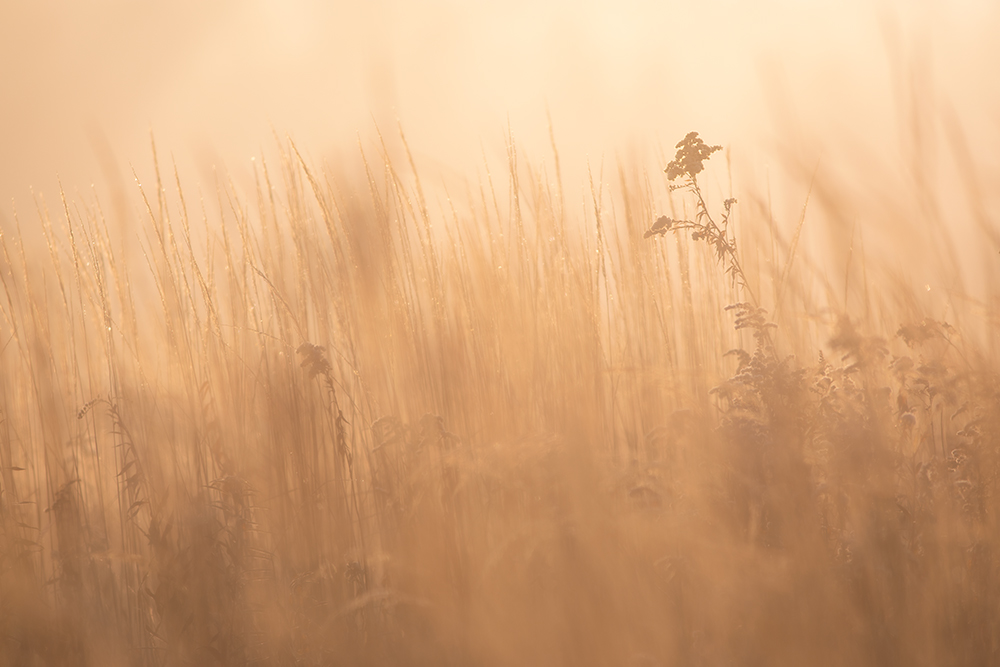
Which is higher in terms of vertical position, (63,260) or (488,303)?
(63,260)

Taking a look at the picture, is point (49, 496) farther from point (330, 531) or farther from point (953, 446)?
point (953, 446)

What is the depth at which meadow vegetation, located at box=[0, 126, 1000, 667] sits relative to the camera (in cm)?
103

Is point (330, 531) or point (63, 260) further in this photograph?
point (63, 260)

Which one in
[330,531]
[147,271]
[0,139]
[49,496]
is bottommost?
[330,531]

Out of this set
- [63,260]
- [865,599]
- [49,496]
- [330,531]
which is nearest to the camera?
[865,599]

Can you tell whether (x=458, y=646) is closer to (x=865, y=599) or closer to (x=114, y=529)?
(x=865, y=599)

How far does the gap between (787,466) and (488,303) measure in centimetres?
71

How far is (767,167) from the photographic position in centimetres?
181

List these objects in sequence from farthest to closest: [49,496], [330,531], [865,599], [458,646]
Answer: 1. [49,496]
2. [330,531]
3. [458,646]
4. [865,599]

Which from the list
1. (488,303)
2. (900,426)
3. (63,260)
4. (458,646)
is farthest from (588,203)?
(63,260)

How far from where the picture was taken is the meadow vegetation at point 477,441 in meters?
1.03

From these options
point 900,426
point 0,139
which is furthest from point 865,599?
point 0,139

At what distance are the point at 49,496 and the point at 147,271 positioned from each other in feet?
1.89

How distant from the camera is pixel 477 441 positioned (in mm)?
1387
